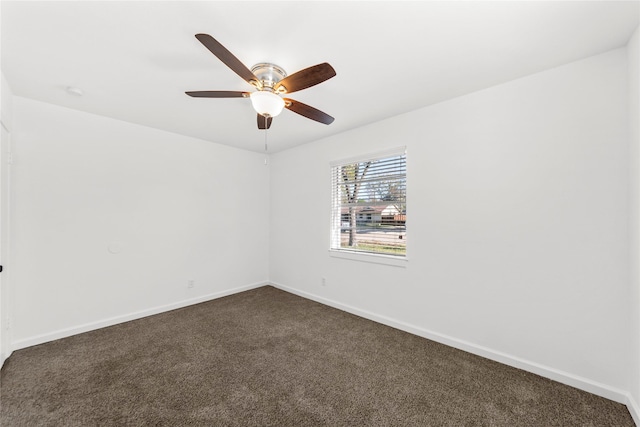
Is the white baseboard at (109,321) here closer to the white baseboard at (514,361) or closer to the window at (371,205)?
the window at (371,205)

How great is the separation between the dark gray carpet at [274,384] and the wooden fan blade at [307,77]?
2203 mm

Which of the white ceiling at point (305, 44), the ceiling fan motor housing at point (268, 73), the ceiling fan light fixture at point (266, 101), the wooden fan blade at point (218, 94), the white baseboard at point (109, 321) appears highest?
the white ceiling at point (305, 44)

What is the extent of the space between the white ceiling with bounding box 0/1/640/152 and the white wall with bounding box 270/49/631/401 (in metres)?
0.30

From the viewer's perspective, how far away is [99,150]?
3012 millimetres

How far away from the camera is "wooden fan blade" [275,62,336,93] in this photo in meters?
1.57

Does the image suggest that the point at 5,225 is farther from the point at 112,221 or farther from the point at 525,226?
the point at 525,226

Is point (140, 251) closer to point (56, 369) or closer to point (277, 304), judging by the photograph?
point (56, 369)

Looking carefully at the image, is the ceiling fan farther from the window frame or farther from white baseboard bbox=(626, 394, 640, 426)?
white baseboard bbox=(626, 394, 640, 426)

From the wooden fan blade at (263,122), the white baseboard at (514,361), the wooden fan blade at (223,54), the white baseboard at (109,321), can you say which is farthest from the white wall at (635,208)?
the white baseboard at (109,321)

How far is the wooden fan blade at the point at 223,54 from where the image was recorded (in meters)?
1.29

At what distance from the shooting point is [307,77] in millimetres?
1688

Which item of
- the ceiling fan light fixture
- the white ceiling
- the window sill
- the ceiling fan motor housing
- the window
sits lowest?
the window sill

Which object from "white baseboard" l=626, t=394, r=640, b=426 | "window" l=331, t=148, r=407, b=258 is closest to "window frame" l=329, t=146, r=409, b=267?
"window" l=331, t=148, r=407, b=258

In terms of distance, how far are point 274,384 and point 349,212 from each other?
2.28 meters
